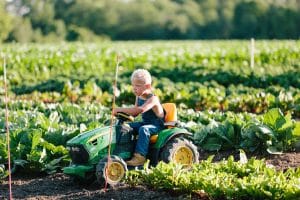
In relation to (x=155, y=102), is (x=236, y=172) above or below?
below

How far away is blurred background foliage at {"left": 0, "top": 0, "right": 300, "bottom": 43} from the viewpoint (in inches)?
3196

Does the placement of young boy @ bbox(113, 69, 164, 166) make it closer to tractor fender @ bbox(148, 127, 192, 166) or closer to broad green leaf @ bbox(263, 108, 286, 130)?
tractor fender @ bbox(148, 127, 192, 166)

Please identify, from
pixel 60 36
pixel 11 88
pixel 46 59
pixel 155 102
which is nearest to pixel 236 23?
pixel 60 36

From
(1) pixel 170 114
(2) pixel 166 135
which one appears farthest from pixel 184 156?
(1) pixel 170 114

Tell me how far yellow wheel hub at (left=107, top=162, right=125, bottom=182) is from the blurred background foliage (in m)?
68.7

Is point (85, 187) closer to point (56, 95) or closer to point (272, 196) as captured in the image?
point (272, 196)

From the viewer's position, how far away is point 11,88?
20.9 m

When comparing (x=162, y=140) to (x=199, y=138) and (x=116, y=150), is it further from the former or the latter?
(x=199, y=138)

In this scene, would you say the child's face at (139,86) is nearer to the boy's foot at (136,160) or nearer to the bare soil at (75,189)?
the boy's foot at (136,160)

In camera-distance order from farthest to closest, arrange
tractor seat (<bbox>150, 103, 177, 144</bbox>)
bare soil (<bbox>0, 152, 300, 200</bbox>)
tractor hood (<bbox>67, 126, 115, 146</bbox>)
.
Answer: tractor seat (<bbox>150, 103, 177, 144</bbox>) → tractor hood (<bbox>67, 126, 115, 146</bbox>) → bare soil (<bbox>0, 152, 300, 200</bbox>)

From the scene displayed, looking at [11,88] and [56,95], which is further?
[11,88]

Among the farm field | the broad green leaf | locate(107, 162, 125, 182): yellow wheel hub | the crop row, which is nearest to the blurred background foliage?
the farm field

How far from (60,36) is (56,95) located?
6446 cm

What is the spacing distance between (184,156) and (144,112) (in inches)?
25.6
